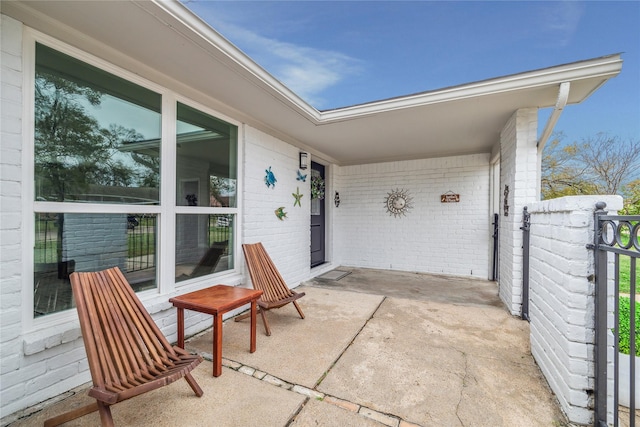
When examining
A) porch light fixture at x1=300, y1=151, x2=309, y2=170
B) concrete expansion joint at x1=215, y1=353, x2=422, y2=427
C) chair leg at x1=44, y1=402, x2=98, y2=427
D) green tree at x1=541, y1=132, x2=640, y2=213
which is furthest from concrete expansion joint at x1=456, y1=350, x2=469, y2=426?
green tree at x1=541, y1=132, x2=640, y2=213

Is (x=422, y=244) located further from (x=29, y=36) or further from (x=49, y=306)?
(x=29, y=36)

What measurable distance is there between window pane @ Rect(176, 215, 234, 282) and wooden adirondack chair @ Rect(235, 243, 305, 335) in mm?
274

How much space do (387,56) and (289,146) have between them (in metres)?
3.87

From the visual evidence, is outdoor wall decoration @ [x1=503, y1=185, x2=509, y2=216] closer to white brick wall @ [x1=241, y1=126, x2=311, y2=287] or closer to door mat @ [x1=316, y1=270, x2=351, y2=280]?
door mat @ [x1=316, y1=270, x2=351, y2=280]

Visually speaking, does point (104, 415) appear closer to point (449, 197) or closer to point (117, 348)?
point (117, 348)

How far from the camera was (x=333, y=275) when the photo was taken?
511 centimetres

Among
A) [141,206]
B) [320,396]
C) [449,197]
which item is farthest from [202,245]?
[449,197]

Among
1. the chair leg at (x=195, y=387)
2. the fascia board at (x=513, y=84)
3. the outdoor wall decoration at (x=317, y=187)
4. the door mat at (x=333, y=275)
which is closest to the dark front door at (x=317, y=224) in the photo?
the outdoor wall decoration at (x=317, y=187)

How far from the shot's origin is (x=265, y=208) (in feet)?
12.2

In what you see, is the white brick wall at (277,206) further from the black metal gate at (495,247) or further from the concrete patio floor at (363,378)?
the black metal gate at (495,247)

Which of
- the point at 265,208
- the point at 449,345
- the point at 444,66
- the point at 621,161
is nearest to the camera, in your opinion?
the point at 449,345

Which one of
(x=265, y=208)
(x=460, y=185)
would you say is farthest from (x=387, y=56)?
(x=265, y=208)

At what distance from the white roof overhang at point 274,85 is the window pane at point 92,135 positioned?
0.20 metres

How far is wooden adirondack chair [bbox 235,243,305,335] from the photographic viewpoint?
110 inches
